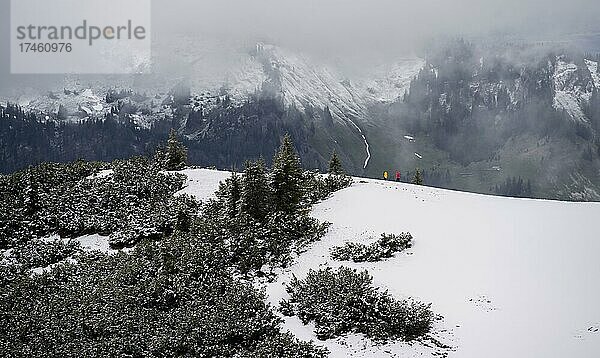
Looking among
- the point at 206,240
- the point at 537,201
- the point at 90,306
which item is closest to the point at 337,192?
the point at 206,240

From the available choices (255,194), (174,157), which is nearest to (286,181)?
(255,194)

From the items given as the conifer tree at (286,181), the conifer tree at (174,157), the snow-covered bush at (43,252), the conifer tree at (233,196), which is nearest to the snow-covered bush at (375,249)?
the conifer tree at (286,181)

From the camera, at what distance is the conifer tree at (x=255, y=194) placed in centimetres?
3197

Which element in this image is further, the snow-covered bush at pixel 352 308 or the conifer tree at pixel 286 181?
the conifer tree at pixel 286 181

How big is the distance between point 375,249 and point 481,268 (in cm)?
557

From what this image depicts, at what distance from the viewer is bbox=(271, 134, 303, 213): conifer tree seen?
105 ft

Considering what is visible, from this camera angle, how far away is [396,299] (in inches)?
862

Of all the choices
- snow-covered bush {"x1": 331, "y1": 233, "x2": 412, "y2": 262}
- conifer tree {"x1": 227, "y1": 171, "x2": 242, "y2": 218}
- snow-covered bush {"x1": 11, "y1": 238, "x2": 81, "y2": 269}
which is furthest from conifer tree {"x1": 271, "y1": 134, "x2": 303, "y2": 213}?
snow-covered bush {"x1": 11, "y1": 238, "x2": 81, "y2": 269}

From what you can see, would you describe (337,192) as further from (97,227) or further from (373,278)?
(97,227)

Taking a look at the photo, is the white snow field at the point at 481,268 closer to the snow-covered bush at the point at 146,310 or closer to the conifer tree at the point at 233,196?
the snow-covered bush at the point at 146,310

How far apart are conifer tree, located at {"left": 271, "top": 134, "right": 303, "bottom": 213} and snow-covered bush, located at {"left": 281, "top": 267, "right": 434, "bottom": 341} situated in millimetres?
8314

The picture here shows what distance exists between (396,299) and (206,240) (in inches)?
519

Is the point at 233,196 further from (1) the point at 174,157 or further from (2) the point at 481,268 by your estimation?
(2) the point at 481,268

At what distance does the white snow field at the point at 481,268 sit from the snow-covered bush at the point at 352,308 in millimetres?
533
